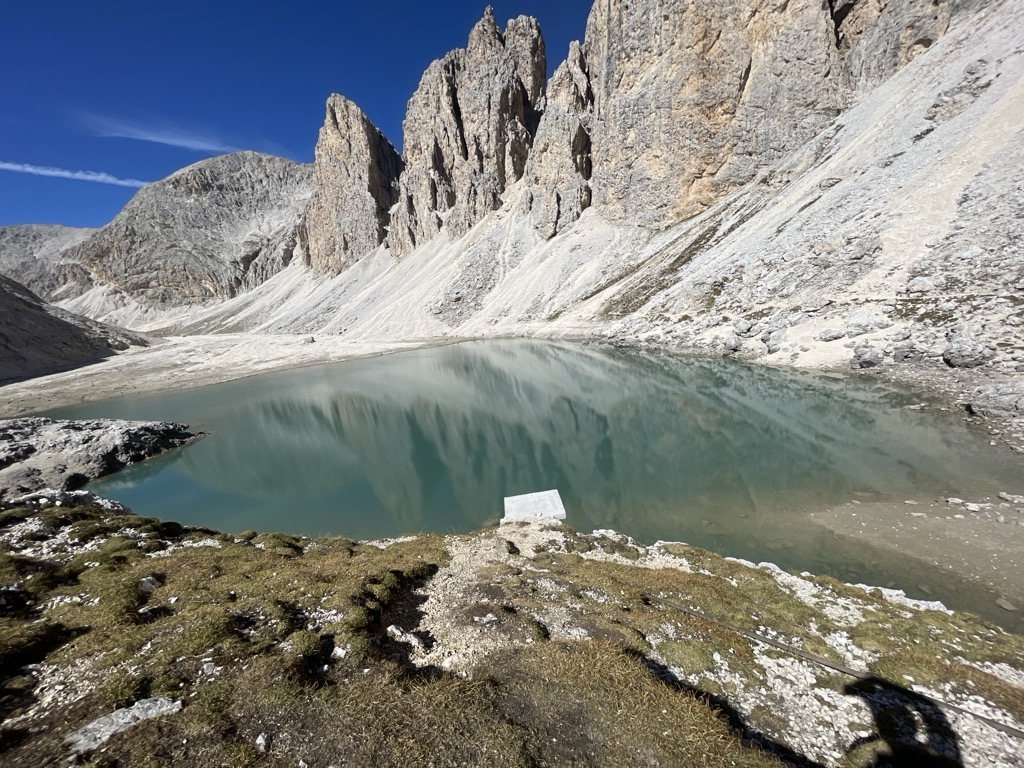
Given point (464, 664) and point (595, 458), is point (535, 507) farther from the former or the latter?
point (464, 664)

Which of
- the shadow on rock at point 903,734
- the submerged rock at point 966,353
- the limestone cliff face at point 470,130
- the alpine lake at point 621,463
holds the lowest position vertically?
the alpine lake at point 621,463

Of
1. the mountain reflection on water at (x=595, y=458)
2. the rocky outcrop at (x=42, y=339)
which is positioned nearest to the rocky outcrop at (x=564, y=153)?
the mountain reflection on water at (x=595, y=458)

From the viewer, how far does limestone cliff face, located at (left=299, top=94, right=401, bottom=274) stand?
161375mm

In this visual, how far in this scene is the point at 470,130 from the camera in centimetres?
13775

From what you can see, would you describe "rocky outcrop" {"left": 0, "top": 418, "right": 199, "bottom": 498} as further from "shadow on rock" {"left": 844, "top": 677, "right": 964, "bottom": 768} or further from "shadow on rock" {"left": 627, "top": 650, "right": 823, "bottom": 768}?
"shadow on rock" {"left": 844, "top": 677, "right": 964, "bottom": 768}

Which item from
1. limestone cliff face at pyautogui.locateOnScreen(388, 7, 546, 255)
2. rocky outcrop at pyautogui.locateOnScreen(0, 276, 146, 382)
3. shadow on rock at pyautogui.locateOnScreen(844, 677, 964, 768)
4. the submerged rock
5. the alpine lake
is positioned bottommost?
the alpine lake

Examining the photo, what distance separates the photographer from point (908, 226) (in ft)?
125

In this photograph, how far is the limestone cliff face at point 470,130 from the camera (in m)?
130

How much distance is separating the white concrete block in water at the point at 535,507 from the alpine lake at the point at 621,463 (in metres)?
0.88

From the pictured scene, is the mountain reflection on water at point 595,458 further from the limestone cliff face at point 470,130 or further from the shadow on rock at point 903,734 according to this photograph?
the limestone cliff face at point 470,130

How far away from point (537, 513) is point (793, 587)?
376 inches

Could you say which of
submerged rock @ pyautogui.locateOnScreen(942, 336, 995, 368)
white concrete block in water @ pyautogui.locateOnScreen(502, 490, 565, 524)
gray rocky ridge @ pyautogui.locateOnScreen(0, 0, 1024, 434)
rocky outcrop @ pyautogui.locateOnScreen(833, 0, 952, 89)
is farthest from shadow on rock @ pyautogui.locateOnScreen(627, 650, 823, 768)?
rocky outcrop @ pyautogui.locateOnScreen(833, 0, 952, 89)

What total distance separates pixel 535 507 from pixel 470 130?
486ft

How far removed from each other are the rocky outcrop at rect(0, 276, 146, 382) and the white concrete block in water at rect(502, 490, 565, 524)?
106 m
